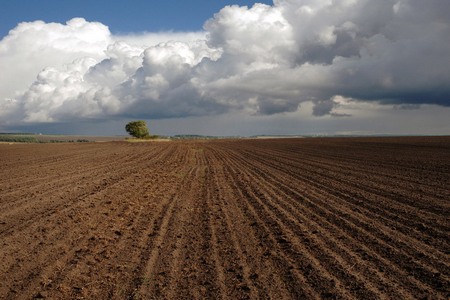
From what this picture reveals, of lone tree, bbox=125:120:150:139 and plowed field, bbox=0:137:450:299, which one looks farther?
lone tree, bbox=125:120:150:139

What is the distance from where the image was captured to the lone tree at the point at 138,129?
110725 mm

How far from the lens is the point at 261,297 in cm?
563

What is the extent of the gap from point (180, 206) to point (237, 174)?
358 inches

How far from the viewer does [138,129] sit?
11106cm

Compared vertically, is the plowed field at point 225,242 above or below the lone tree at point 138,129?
below

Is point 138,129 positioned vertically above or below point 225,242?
above

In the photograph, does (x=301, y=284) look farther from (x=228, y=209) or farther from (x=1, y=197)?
(x=1, y=197)

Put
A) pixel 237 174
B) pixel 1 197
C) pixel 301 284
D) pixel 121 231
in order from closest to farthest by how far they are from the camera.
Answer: pixel 301 284 < pixel 121 231 < pixel 1 197 < pixel 237 174

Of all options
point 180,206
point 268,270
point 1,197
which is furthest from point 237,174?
point 268,270

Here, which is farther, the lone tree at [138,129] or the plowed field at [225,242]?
the lone tree at [138,129]

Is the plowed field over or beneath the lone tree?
beneath

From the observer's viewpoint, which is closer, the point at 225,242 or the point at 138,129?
the point at 225,242

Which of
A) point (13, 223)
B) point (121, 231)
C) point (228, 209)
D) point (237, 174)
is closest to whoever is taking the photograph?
point (121, 231)

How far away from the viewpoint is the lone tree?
4359 inches
